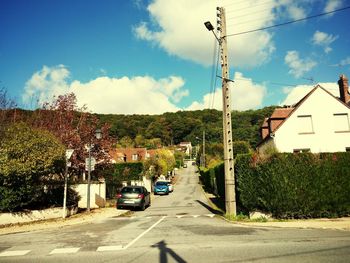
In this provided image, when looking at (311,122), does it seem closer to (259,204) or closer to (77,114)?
(259,204)

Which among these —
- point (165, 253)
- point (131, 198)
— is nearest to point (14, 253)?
point (165, 253)

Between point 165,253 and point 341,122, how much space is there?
25.9 metres

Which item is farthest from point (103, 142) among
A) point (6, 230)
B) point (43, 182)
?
point (6, 230)

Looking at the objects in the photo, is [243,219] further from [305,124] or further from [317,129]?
[317,129]

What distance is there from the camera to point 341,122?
28266 millimetres

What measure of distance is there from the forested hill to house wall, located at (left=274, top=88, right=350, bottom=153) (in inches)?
2260

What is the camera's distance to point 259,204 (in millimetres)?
14828

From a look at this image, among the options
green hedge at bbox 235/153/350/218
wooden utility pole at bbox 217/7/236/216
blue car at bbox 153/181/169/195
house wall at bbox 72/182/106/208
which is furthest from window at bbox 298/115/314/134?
house wall at bbox 72/182/106/208

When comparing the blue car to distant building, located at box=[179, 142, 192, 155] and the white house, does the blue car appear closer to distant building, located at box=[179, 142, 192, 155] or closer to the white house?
the white house

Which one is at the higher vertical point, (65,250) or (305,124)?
(305,124)

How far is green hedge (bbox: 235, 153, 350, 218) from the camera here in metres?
14.1

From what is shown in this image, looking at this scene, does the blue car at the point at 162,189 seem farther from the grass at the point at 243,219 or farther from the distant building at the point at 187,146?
the distant building at the point at 187,146

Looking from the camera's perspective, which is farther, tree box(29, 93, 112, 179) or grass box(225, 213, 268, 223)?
tree box(29, 93, 112, 179)

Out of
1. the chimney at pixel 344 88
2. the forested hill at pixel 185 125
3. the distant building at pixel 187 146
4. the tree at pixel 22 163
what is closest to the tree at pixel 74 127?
the tree at pixel 22 163
